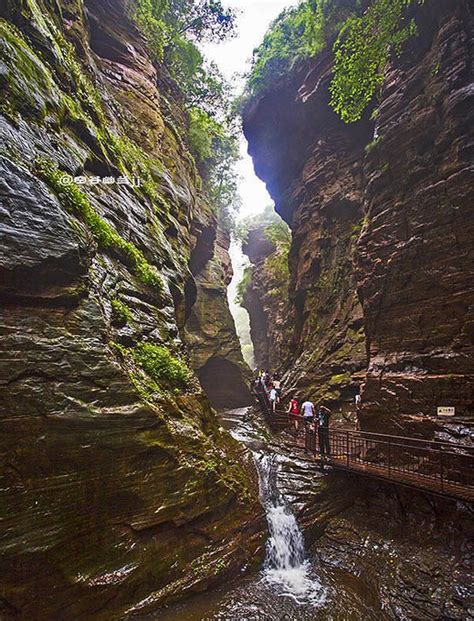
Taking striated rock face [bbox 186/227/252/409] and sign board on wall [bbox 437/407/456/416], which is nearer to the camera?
sign board on wall [bbox 437/407/456/416]

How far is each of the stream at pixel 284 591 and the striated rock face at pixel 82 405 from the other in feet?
1.23

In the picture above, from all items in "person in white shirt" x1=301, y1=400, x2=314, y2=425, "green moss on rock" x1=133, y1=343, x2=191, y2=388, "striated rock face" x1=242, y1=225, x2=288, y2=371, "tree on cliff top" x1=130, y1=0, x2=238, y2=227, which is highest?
"tree on cliff top" x1=130, y1=0, x2=238, y2=227

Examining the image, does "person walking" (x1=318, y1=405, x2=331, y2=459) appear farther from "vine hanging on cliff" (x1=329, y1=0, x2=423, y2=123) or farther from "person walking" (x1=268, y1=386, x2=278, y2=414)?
"vine hanging on cliff" (x1=329, y1=0, x2=423, y2=123)

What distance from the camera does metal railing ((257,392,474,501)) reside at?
7717mm

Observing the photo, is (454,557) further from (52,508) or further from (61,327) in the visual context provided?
(61,327)

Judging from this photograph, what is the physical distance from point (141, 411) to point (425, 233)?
950 cm

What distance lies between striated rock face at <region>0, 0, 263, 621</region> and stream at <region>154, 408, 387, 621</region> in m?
0.37

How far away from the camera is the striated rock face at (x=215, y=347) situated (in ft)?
69.9

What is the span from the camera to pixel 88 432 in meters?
5.62

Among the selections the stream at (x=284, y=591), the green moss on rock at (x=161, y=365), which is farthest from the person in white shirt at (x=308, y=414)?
the green moss on rock at (x=161, y=365)

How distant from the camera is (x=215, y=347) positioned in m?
21.7

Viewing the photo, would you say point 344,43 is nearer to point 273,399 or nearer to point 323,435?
point 323,435

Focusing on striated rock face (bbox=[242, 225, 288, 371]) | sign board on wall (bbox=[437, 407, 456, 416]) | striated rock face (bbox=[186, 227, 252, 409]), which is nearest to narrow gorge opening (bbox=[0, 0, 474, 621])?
sign board on wall (bbox=[437, 407, 456, 416])

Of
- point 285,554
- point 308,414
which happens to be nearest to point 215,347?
point 308,414
